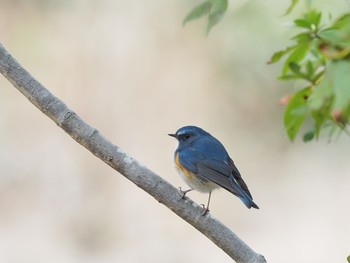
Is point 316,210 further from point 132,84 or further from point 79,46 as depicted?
point 79,46

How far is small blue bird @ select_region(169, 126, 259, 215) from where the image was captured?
257 cm

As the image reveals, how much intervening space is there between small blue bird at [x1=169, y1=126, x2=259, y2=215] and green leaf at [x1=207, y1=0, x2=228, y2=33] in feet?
4.42

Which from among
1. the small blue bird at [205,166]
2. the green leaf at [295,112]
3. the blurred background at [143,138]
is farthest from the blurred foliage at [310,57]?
the blurred background at [143,138]

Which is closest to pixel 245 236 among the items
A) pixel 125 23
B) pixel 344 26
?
pixel 125 23

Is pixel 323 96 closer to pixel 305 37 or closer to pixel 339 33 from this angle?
pixel 339 33

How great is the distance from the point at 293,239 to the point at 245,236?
1.25ft

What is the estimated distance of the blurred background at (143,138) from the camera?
225 inches

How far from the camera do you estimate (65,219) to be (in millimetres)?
5883

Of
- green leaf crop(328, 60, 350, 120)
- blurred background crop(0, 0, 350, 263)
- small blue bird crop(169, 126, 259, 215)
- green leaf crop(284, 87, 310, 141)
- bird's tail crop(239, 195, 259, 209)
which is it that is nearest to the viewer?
green leaf crop(328, 60, 350, 120)

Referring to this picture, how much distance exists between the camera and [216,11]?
3.80 feet

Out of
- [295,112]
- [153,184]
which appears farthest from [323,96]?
[153,184]

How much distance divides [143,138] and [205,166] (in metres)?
3.62

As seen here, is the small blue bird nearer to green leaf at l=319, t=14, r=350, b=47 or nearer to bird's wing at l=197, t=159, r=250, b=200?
bird's wing at l=197, t=159, r=250, b=200

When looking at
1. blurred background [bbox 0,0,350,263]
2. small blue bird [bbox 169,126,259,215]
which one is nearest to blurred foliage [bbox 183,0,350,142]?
small blue bird [bbox 169,126,259,215]
